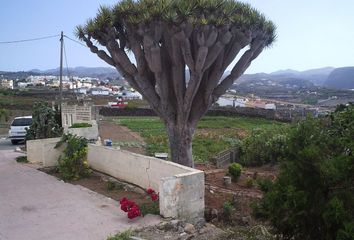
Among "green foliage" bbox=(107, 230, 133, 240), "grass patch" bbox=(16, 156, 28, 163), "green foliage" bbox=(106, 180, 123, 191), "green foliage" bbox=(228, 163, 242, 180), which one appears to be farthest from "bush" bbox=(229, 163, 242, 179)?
"grass patch" bbox=(16, 156, 28, 163)

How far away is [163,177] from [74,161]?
14.6 feet

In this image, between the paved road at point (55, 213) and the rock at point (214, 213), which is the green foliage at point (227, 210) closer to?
the rock at point (214, 213)

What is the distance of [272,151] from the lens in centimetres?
1792

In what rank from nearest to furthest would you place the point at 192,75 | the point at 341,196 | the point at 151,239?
1. the point at 341,196
2. the point at 151,239
3. the point at 192,75

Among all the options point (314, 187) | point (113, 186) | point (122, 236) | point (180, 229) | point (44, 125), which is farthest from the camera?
point (44, 125)

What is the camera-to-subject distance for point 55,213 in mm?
8672

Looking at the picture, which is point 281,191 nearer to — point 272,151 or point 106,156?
point 106,156

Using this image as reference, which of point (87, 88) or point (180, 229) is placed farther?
point (87, 88)

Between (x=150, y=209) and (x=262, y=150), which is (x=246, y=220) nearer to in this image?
(x=150, y=209)

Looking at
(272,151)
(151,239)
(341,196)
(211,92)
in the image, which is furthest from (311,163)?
(272,151)

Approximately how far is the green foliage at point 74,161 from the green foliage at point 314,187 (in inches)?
278

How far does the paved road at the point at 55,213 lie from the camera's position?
24.6 feet

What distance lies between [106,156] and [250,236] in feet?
18.9

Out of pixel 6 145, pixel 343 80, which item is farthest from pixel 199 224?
pixel 343 80
